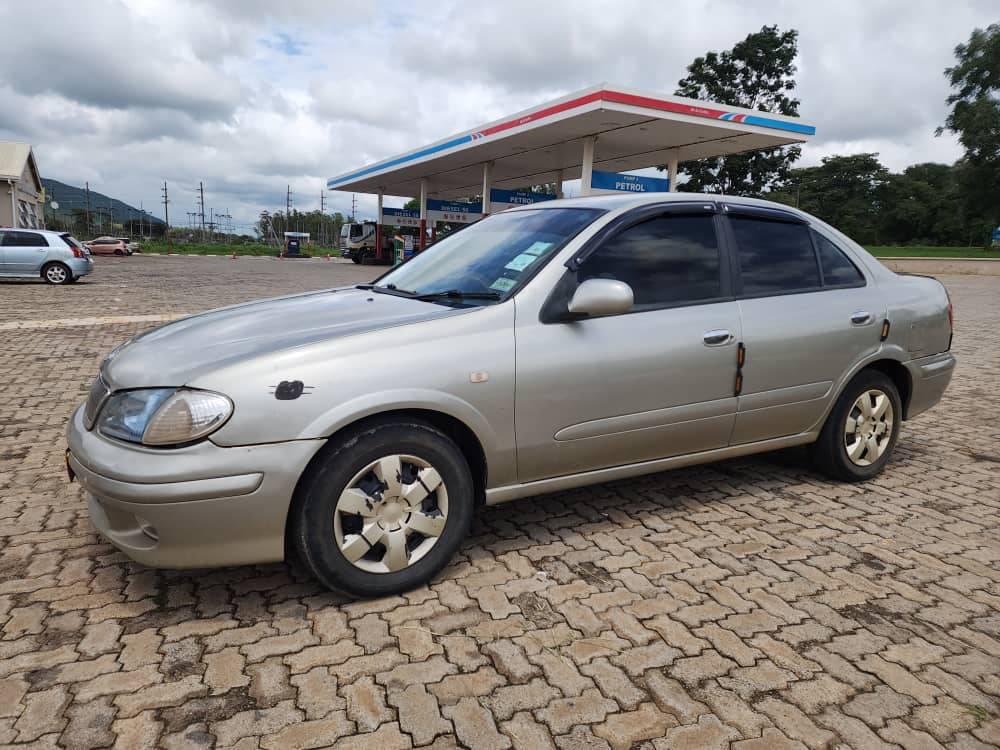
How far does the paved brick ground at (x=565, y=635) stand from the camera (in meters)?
2.14

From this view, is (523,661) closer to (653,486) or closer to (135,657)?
(135,657)

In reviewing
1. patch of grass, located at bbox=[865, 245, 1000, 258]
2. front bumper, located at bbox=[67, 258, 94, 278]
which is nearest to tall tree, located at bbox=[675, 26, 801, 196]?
patch of grass, located at bbox=[865, 245, 1000, 258]

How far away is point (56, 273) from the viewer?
1889 centimetres

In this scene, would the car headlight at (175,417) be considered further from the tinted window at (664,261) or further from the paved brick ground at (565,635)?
the tinted window at (664,261)

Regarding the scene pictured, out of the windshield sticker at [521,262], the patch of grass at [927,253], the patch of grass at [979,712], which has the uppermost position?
the patch of grass at [927,253]

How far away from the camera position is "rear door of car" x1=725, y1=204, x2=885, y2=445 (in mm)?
3664

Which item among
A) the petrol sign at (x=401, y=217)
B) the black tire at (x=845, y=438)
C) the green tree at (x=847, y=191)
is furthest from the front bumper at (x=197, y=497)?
the green tree at (x=847, y=191)

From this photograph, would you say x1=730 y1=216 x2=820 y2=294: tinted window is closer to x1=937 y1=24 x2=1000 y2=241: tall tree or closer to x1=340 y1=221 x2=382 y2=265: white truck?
x1=340 y1=221 x2=382 y2=265: white truck

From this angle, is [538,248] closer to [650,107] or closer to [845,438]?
[845,438]

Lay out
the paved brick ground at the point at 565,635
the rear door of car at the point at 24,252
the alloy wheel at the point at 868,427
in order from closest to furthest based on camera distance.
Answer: the paved brick ground at the point at 565,635, the alloy wheel at the point at 868,427, the rear door of car at the point at 24,252

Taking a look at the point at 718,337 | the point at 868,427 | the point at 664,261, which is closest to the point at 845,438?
the point at 868,427

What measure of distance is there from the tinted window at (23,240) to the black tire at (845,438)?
20.4 meters

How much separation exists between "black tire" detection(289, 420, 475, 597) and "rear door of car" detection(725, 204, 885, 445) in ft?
5.41

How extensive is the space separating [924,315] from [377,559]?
3657 mm
